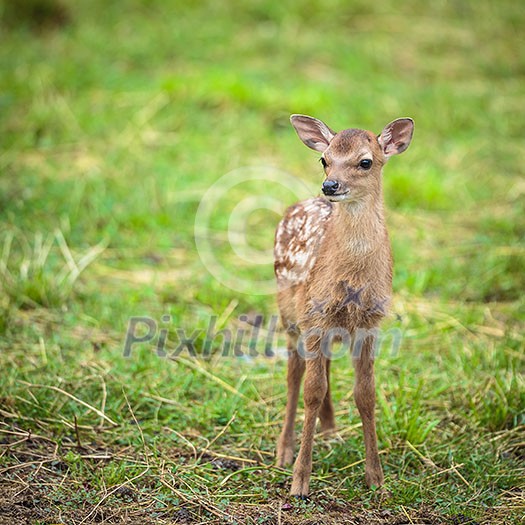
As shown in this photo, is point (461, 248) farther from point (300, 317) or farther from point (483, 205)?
point (300, 317)

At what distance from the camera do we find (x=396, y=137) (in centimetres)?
410

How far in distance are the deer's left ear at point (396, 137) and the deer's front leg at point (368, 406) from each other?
35.8 inches

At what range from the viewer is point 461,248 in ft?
22.0

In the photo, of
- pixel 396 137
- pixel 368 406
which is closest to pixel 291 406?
pixel 368 406

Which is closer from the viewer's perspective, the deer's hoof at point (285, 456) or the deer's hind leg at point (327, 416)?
the deer's hoof at point (285, 456)

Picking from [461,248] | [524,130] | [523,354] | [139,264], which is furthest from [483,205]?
[139,264]

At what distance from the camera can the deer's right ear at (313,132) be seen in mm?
4191

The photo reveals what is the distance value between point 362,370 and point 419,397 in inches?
29.0

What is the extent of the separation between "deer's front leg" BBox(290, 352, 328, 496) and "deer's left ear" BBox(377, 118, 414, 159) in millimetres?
1041

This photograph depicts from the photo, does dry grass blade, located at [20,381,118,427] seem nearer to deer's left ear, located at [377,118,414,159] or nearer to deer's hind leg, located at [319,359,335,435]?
deer's hind leg, located at [319,359,335,435]

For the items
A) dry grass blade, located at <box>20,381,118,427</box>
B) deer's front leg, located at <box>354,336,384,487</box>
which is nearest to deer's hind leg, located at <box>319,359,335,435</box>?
deer's front leg, located at <box>354,336,384,487</box>

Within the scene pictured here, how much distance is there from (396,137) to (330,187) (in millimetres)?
562

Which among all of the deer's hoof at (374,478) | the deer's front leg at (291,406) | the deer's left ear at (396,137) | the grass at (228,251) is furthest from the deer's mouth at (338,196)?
the deer's hoof at (374,478)

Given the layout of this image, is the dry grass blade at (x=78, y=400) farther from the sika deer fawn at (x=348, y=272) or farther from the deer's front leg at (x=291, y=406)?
the sika deer fawn at (x=348, y=272)
